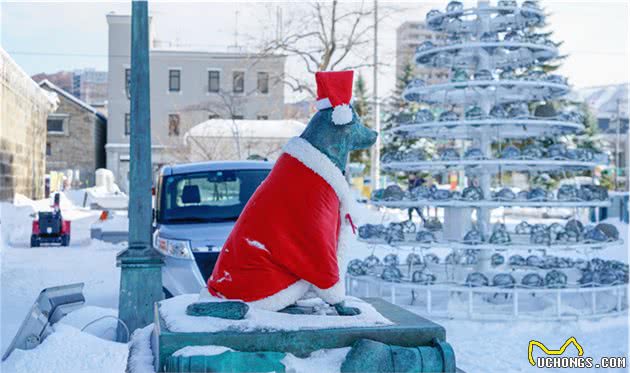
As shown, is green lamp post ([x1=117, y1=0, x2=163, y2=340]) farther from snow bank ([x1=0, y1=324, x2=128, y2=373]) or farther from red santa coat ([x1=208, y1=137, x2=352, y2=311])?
red santa coat ([x1=208, y1=137, x2=352, y2=311])

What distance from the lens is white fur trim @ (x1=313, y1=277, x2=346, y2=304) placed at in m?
4.23

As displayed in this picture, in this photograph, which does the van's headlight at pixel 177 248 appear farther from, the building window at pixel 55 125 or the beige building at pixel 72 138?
the building window at pixel 55 125

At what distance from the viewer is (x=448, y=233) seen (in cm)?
1171

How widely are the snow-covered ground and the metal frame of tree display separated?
0.50 m

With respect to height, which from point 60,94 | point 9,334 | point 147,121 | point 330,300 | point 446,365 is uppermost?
point 60,94

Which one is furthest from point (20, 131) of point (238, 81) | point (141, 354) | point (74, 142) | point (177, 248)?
point (74, 142)

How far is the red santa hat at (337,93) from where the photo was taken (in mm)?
4516

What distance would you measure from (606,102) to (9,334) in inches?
2621

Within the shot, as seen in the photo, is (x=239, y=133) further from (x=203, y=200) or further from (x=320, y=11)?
(x=203, y=200)

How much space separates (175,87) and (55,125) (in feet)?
29.9

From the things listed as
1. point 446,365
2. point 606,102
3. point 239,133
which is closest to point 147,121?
point 446,365

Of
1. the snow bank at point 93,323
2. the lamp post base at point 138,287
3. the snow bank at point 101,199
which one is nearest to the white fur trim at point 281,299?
the lamp post base at point 138,287

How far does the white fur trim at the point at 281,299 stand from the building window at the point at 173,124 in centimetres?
4861

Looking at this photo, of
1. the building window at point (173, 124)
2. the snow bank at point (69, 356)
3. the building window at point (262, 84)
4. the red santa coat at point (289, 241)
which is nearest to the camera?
the red santa coat at point (289, 241)
